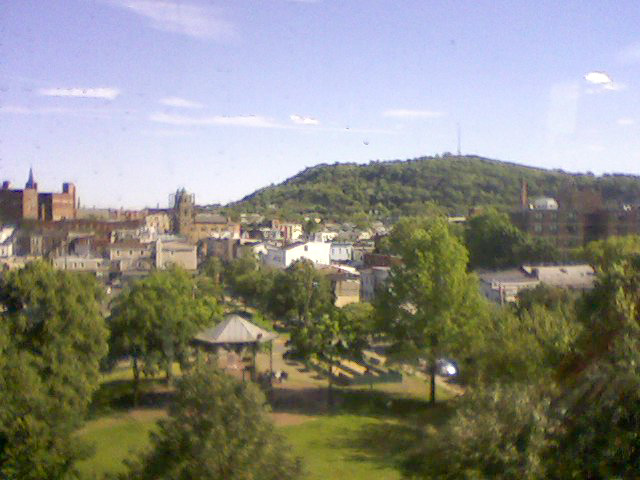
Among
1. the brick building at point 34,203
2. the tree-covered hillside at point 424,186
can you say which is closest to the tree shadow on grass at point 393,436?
the brick building at point 34,203

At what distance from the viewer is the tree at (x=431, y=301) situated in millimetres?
9438

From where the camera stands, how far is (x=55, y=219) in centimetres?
1838

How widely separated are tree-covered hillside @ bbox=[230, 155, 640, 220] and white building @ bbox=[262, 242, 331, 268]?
3779 mm

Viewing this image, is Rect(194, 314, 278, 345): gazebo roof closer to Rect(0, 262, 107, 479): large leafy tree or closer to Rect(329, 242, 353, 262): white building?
Rect(0, 262, 107, 479): large leafy tree

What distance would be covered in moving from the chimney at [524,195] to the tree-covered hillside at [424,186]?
0.56 ft

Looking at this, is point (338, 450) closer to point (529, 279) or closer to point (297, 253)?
point (529, 279)

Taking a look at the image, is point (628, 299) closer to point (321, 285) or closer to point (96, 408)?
point (96, 408)

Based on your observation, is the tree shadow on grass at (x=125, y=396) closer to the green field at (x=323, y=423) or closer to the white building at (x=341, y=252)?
the green field at (x=323, y=423)

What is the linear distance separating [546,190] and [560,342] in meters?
19.9

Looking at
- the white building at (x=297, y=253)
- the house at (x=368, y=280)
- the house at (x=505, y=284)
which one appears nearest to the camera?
the house at (x=505, y=284)

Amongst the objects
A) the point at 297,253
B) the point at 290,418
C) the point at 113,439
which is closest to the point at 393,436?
the point at 290,418

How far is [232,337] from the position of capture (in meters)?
10.3

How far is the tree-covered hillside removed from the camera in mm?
24438

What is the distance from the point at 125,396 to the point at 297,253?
14758mm
